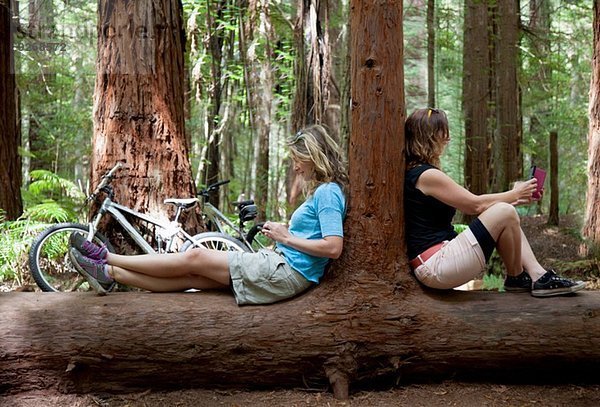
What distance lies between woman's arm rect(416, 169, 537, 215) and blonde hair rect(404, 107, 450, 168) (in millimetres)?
188

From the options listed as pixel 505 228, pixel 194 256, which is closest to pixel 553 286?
pixel 505 228

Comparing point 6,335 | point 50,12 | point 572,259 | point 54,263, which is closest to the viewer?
point 6,335

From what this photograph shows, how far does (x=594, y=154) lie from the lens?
920 cm

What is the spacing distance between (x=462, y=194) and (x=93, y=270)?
3.00 meters

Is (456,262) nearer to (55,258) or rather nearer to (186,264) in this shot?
(186,264)

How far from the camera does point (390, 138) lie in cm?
486

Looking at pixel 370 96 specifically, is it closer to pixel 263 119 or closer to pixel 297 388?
pixel 297 388

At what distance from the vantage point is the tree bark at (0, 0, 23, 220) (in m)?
10.0

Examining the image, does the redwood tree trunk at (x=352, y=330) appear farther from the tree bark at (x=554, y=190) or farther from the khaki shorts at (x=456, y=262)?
the tree bark at (x=554, y=190)

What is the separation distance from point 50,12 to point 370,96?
1287 cm

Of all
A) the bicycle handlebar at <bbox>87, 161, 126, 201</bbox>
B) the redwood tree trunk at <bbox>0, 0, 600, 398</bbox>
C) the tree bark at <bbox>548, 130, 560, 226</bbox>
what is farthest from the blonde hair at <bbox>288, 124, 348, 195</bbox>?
the tree bark at <bbox>548, 130, 560, 226</bbox>

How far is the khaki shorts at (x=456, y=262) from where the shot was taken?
15.4ft

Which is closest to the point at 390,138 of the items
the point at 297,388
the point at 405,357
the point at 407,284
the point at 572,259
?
the point at 407,284

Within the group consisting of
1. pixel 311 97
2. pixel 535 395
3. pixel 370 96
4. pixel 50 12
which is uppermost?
pixel 50 12
